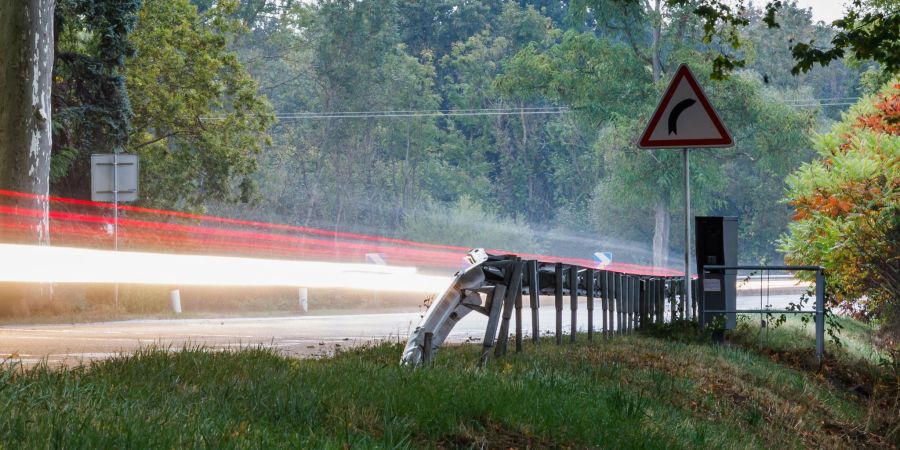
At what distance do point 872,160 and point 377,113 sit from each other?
197ft

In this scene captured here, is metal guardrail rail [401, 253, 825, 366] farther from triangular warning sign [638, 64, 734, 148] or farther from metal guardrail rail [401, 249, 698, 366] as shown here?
triangular warning sign [638, 64, 734, 148]

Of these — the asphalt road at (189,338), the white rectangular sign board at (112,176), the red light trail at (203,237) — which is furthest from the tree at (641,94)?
the asphalt road at (189,338)

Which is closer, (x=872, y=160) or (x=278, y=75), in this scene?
(x=872, y=160)

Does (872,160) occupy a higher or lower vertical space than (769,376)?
higher

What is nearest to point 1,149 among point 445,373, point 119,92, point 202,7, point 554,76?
point 119,92

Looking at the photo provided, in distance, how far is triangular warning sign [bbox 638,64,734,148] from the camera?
49.0 feet

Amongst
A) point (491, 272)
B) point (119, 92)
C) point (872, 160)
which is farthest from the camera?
point (119, 92)

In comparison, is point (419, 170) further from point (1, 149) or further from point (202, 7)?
point (1, 149)

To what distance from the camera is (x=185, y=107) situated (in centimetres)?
3866

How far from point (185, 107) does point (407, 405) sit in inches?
1282

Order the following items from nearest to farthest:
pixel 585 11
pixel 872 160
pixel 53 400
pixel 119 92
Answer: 1. pixel 53 400
2. pixel 872 160
3. pixel 119 92
4. pixel 585 11

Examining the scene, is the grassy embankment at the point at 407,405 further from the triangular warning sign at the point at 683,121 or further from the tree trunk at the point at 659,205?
the tree trunk at the point at 659,205

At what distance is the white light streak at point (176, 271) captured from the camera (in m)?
26.2

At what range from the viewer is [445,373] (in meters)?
8.82
